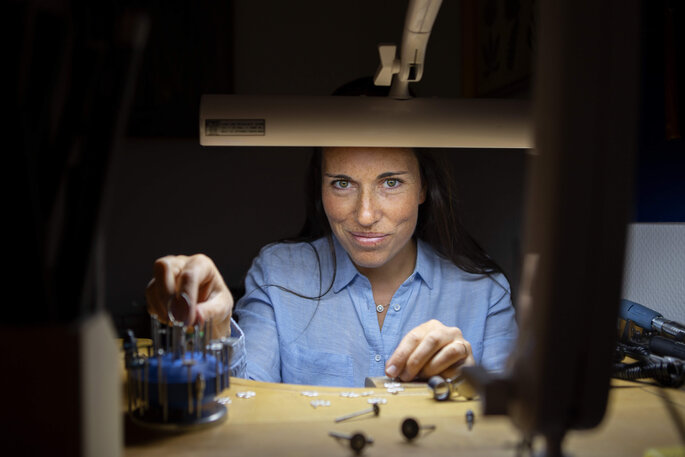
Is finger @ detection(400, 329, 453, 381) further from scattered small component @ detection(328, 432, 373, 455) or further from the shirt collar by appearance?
the shirt collar

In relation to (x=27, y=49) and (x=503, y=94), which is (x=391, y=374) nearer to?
(x=27, y=49)

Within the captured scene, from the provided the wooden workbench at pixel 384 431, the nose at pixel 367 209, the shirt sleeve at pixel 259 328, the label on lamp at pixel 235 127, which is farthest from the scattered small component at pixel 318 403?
the nose at pixel 367 209

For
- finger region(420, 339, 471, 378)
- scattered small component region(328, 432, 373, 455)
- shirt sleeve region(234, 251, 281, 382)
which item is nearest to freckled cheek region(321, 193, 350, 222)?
shirt sleeve region(234, 251, 281, 382)

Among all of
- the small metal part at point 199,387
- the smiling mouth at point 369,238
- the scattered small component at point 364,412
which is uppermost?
the smiling mouth at point 369,238

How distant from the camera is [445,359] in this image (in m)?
0.95

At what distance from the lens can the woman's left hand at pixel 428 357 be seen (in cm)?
94

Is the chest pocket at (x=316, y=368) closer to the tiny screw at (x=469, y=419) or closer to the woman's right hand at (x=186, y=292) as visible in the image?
the woman's right hand at (x=186, y=292)

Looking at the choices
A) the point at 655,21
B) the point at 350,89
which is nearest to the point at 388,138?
the point at 350,89

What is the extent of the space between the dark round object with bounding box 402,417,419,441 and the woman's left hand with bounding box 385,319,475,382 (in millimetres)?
305

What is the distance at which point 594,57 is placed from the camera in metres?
0.40

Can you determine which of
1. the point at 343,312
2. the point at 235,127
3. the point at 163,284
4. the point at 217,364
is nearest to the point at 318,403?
the point at 217,364

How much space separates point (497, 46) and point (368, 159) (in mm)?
1038

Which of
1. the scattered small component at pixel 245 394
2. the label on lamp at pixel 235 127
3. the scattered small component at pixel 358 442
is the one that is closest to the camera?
the scattered small component at pixel 358 442

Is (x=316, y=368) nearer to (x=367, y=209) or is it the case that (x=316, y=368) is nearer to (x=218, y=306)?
(x=367, y=209)
